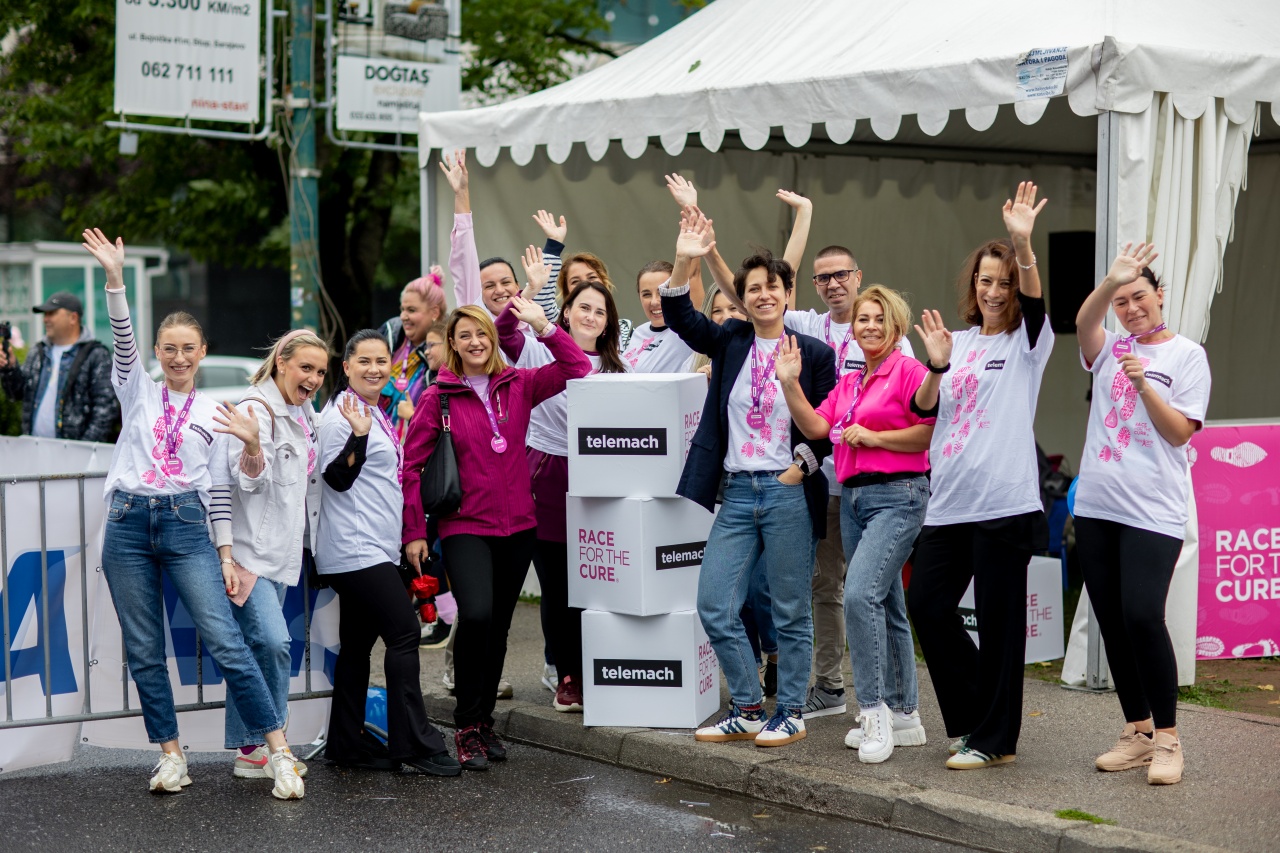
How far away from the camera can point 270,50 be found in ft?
39.9

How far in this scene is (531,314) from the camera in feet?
19.9

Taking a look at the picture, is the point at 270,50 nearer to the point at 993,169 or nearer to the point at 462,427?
the point at 993,169

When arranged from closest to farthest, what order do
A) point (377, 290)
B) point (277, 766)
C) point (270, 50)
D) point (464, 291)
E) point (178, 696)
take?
point (277, 766) < point (178, 696) < point (464, 291) < point (270, 50) < point (377, 290)

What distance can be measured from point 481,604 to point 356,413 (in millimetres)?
915

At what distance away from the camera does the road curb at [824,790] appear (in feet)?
15.8

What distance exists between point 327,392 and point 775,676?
13299mm

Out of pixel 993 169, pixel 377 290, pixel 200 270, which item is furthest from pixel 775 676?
pixel 200 270

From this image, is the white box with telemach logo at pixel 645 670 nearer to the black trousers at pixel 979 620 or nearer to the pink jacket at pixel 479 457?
the pink jacket at pixel 479 457

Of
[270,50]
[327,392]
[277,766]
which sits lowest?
[277,766]

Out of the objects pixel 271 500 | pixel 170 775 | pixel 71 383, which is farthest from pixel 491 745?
pixel 71 383

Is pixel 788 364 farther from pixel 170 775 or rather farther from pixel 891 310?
pixel 170 775

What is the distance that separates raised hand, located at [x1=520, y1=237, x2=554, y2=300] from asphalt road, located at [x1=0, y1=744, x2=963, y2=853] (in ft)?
6.85

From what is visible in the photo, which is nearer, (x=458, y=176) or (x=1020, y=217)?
(x=1020, y=217)

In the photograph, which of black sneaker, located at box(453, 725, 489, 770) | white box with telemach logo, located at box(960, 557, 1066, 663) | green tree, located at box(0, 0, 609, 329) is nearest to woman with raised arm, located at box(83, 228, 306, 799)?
Result: black sneaker, located at box(453, 725, 489, 770)
